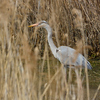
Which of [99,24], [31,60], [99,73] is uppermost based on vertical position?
[99,24]

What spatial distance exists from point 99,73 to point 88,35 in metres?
1.06

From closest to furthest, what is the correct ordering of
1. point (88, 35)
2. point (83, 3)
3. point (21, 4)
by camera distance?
point (21, 4) → point (83, 3) → point (88, 35)

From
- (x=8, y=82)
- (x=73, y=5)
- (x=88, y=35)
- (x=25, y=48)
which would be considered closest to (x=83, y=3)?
(x=73, y=5)

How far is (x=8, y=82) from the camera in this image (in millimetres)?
2467

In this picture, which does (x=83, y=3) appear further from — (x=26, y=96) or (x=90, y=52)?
(x=26, y=96)

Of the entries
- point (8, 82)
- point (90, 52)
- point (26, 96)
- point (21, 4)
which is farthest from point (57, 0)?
point (26, 96)

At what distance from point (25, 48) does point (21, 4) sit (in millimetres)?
3399

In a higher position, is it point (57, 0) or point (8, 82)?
point (57, 0)

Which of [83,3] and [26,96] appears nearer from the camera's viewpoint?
[26,96]

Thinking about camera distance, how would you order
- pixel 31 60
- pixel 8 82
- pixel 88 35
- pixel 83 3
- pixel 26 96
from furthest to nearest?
pixel 88 35 < pixel 83 3 < pixel 8 82 < pixel 26 96 < pixel 31 60

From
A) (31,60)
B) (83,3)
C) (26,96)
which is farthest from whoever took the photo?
(83,3)

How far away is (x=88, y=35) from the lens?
604cm

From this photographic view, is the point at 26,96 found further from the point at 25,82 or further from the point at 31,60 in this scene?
the point at 31,60

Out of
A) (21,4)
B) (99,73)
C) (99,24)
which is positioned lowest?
(99,73)
